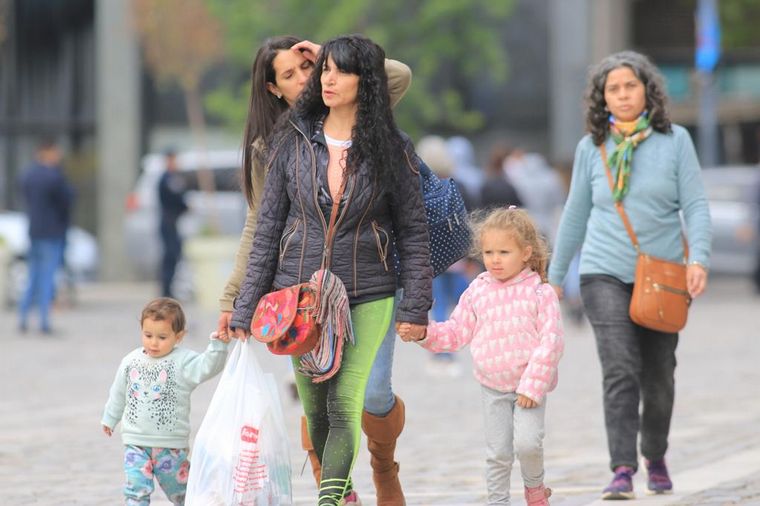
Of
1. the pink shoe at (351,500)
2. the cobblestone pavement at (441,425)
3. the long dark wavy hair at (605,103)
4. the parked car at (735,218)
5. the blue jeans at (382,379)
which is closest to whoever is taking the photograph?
the blue jeans at (382,379)

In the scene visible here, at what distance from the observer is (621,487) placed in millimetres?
6879

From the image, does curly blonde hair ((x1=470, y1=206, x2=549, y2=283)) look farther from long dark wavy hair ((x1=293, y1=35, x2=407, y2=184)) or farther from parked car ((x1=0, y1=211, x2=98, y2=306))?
parked car ((x1=0, y1=211, x2=98, y2=306))

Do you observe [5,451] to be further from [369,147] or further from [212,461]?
[369,147]

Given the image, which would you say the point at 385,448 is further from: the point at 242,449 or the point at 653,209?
the point at 653,209

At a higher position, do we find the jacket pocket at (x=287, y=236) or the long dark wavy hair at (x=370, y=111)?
the long dark wavy hair at (x=370, y=111)

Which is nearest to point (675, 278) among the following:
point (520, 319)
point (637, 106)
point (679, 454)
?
point (637, 106)

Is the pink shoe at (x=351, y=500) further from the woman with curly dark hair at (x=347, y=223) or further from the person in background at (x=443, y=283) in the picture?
the person in background at (x=443, y=283)

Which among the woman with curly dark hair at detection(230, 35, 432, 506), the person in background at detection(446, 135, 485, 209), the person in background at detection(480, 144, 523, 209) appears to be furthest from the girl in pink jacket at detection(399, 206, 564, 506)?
the person in background at detection(446, 135, 485, 209)

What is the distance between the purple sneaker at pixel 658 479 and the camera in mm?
7094

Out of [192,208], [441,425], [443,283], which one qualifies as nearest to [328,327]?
[441,425]

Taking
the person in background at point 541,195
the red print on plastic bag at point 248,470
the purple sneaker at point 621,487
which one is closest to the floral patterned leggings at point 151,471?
the red print on plastic bag at point 248,470

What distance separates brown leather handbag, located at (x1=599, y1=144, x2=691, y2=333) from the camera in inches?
271

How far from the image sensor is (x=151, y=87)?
28.1m

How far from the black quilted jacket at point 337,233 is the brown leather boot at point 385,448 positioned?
1.81 ft
